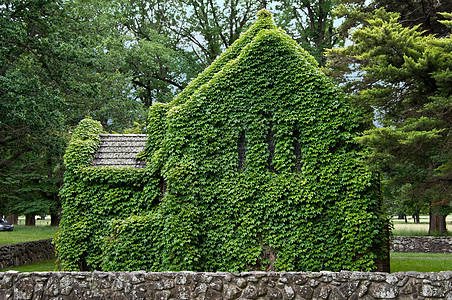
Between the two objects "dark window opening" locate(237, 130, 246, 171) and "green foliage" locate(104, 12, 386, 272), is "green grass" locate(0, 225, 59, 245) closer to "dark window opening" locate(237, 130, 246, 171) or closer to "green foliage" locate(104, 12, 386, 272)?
"green foliage" locate(104, 12, 386, 272)

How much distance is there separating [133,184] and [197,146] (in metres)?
2.65

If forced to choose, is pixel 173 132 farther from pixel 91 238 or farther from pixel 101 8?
pixel 101 8

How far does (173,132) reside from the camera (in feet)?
40.9

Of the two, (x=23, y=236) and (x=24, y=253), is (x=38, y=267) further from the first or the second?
(x=23, y=236)

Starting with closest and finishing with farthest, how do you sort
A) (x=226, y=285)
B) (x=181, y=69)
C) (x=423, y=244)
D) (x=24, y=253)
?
1. (x=226, y=285)
2. (x=24, y=253)
3. (x=423, y=244)
4. (x=181, y=69)

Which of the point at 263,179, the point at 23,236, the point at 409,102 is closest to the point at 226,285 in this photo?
the point at 263,179

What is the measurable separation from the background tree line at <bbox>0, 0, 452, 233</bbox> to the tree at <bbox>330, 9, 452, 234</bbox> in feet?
0.10

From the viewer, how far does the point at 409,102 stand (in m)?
9.88

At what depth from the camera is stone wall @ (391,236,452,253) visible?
23750mm

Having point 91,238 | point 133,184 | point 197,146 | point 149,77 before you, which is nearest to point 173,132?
point 197,146

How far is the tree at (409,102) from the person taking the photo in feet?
29.4

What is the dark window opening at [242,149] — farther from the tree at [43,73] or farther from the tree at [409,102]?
the tree at [43,73]

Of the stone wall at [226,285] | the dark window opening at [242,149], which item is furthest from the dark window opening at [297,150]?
the stone wall at [226,285]

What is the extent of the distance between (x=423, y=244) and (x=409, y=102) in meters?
18.2
